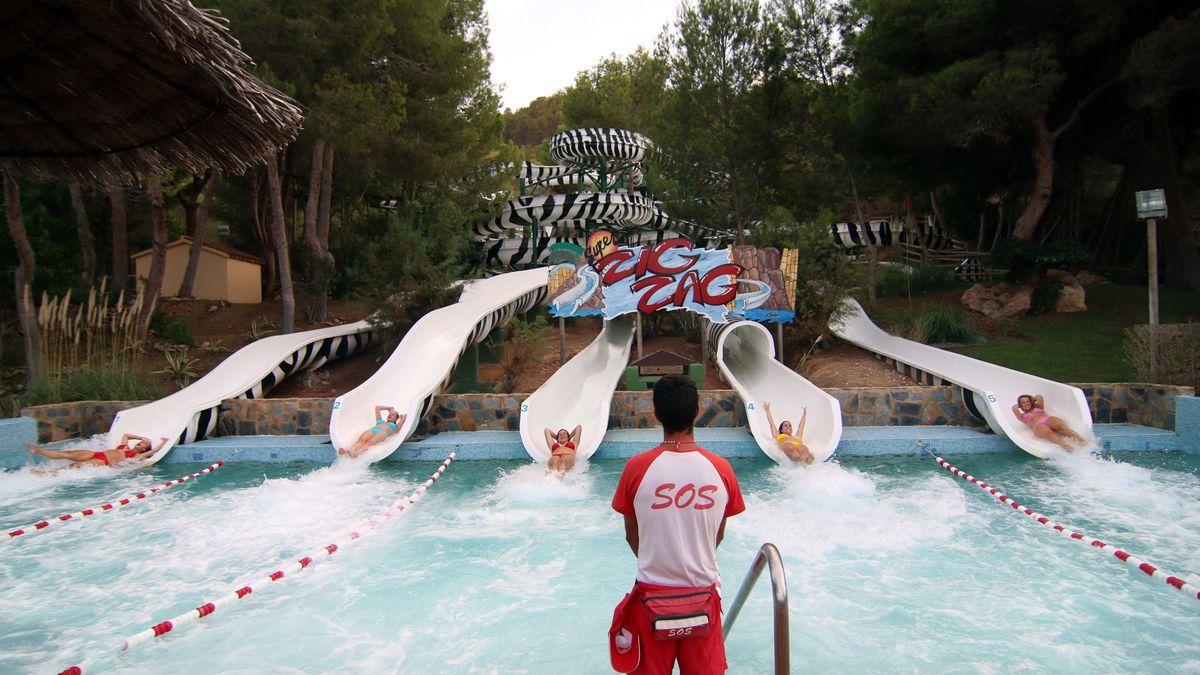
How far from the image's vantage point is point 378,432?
670 centimetres

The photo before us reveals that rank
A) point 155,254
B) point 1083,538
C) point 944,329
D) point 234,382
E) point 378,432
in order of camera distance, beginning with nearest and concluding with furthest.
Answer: point 1083,538 → point 378,432 → point 234,382 → point 155,254 → point 944,329

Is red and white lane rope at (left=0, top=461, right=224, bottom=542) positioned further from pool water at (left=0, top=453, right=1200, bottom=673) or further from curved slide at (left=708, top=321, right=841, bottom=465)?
curved slide at (left=708, top=321, right=841, bottom=465)

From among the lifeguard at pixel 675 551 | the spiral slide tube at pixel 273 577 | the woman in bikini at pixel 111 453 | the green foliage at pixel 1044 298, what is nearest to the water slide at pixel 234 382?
the woman in bikini at pixel 111 453

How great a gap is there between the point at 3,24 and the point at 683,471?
293cm

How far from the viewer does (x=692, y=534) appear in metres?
1.91

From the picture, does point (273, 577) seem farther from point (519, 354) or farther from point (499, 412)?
point (519, 354)

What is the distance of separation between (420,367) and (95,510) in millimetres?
3546

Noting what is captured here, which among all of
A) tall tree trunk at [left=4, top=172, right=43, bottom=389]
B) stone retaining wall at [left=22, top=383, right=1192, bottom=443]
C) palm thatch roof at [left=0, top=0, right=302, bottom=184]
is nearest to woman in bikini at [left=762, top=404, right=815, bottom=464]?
stone retaining wall at [left=22, top=383, right=1192, bottom=443]

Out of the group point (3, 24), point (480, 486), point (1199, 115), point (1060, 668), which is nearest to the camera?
point (3, 24)

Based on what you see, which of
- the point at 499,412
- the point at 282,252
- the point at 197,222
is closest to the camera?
the point at 499,412

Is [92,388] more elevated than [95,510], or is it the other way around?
[92,388]

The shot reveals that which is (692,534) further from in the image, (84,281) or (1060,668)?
(84,281)

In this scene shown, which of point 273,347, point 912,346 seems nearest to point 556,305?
point 273,347

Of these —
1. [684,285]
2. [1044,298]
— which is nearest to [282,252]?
[684,285]
